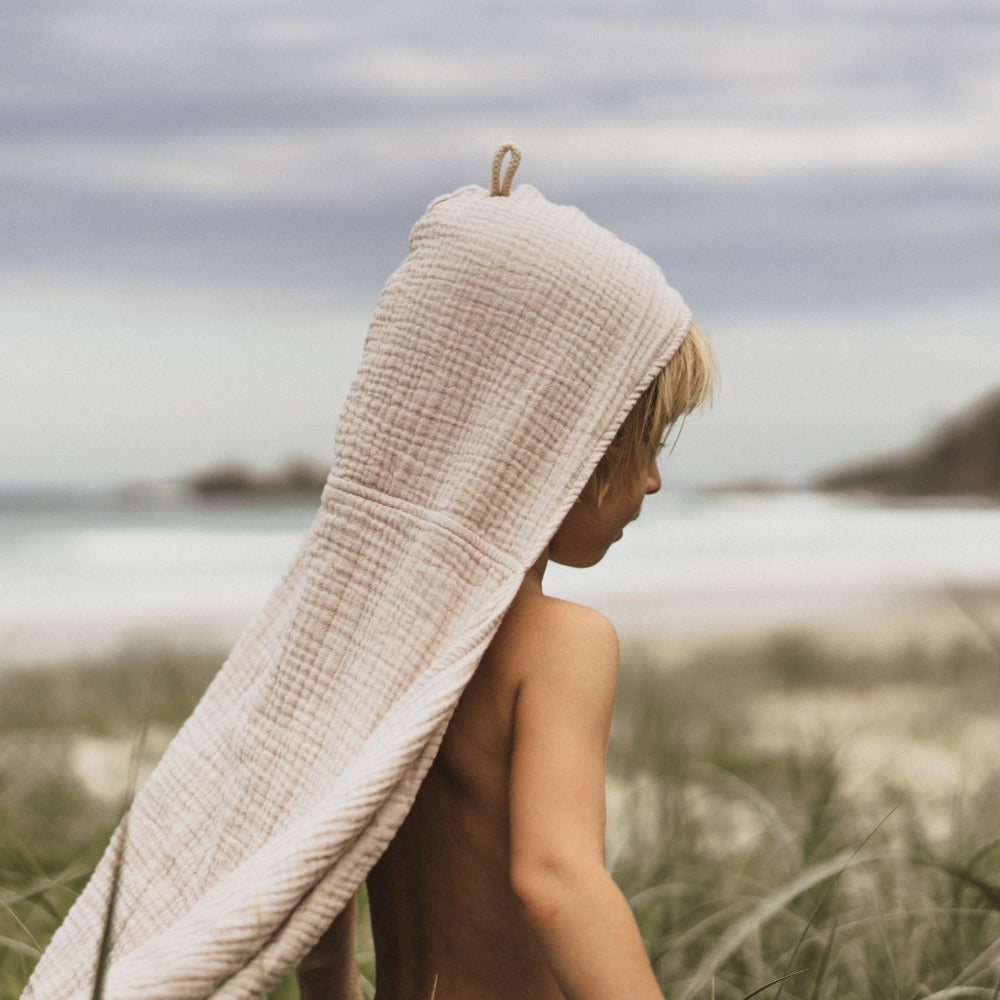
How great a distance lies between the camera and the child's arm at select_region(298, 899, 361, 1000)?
1.65 m

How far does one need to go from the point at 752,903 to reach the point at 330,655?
125cm

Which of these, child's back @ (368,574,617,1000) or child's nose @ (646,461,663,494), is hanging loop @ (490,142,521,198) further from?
child's back @ (368,574,617,1000)

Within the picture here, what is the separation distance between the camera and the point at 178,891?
1421mm

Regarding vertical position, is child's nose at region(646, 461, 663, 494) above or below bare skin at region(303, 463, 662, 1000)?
above

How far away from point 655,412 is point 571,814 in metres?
0.49

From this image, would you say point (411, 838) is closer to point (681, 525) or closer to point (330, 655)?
point (330, 655)

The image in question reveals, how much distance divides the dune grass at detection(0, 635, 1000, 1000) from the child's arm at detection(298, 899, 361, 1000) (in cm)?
37

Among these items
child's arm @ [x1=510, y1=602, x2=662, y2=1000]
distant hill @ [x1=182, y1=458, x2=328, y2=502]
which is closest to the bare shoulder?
child's arm @ [x1=510, y1=602, x2=662, y2=1000]

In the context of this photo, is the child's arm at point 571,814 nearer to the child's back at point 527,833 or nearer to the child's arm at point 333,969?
the child's back at point 527,833

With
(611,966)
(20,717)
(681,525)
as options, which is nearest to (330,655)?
(611,966)

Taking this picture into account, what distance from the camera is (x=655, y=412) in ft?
4.89

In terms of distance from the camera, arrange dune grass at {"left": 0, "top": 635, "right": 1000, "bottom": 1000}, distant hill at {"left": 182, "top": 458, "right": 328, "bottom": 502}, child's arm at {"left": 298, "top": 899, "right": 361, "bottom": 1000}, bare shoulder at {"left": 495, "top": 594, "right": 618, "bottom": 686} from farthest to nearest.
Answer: distant hill at {"left": 182, "top": 458, "right": 328, "bottom": 502} < dune grass at {"left": 0, "top": 635, "right": 1000, "bottom": 1000} < child's arm at {"left": 298, "top": 899, "right": 361, "bottom": 1000} < bare shoulder at {"left": 495, "top": 594, "right": 618, "bottom": 686}

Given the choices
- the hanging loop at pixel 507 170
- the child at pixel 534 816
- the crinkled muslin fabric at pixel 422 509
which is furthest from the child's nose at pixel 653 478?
the hanging loop at pixel 507 170

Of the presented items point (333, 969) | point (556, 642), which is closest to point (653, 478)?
point (556, 642)
